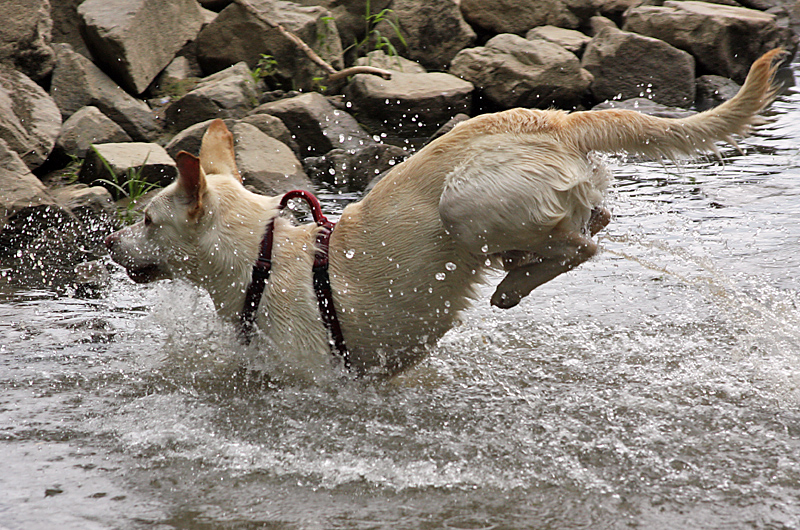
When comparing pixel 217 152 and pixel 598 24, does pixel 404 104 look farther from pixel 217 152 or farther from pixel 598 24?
pixel 217 152

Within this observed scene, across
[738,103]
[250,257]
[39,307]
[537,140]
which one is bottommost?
[39,307]

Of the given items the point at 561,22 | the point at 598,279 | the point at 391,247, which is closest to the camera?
the point at 391,247

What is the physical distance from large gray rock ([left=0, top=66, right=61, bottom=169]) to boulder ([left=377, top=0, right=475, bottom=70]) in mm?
4794

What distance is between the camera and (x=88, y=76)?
25.4ft

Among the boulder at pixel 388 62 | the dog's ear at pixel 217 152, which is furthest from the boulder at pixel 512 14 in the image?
the dog's ear at pixel 217 152

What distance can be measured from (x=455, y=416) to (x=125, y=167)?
4.17 m

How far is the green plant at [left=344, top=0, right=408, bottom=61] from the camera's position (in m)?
9.63

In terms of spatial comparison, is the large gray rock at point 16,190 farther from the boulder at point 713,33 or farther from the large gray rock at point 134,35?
the boulder at point 713,33

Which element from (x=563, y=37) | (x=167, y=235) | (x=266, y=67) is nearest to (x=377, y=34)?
A: (x=266, y=67)

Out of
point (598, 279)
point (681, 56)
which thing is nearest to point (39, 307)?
point (598, 279)

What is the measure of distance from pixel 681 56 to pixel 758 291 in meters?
5.83

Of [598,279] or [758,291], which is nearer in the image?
[758,291]

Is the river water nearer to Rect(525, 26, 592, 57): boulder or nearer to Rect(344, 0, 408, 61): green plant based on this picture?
Rect(525, 26, 592, 57): boulder

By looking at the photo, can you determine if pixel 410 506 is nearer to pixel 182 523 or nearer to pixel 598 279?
pixel 182 523
